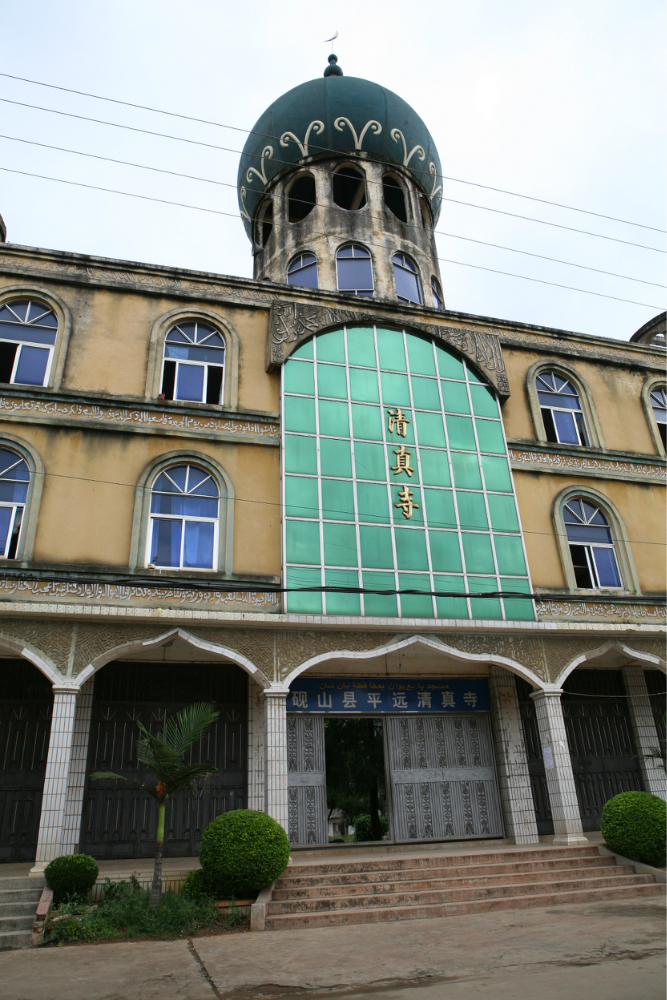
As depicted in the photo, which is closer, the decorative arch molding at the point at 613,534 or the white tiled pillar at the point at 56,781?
the white tiled pillar at the point at 56,781

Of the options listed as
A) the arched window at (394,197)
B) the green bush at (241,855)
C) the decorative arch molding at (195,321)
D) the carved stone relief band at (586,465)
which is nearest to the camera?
the green bush at (241,855)

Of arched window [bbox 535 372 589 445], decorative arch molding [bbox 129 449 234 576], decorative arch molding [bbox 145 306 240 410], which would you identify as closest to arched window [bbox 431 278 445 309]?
arched window [bbox 535 372 589 445]

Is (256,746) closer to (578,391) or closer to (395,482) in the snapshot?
(395,482)

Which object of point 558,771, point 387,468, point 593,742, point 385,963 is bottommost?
point 385,963

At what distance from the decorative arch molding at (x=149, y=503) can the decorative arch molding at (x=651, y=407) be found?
971 centimetres

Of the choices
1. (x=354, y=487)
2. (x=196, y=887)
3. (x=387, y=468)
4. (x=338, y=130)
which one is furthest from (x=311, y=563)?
(x=338, y=130)

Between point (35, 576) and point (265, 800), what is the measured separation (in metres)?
4.86

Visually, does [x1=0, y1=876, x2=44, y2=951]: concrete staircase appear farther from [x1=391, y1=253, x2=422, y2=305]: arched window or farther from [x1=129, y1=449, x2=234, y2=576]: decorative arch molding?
[x1=391, y1=253, x2=422, y2=305]: arched window

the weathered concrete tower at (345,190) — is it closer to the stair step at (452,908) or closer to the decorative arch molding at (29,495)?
the decorative arch molding at (29,495)

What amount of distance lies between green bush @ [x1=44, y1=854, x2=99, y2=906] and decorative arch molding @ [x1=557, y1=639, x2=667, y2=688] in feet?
26.4

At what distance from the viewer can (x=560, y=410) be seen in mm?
15086

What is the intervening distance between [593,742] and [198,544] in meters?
8.74

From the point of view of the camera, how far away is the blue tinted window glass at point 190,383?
12.7 m

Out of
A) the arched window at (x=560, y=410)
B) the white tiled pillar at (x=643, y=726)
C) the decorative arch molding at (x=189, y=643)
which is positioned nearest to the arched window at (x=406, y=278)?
the arched window at (x=560, y=410)
